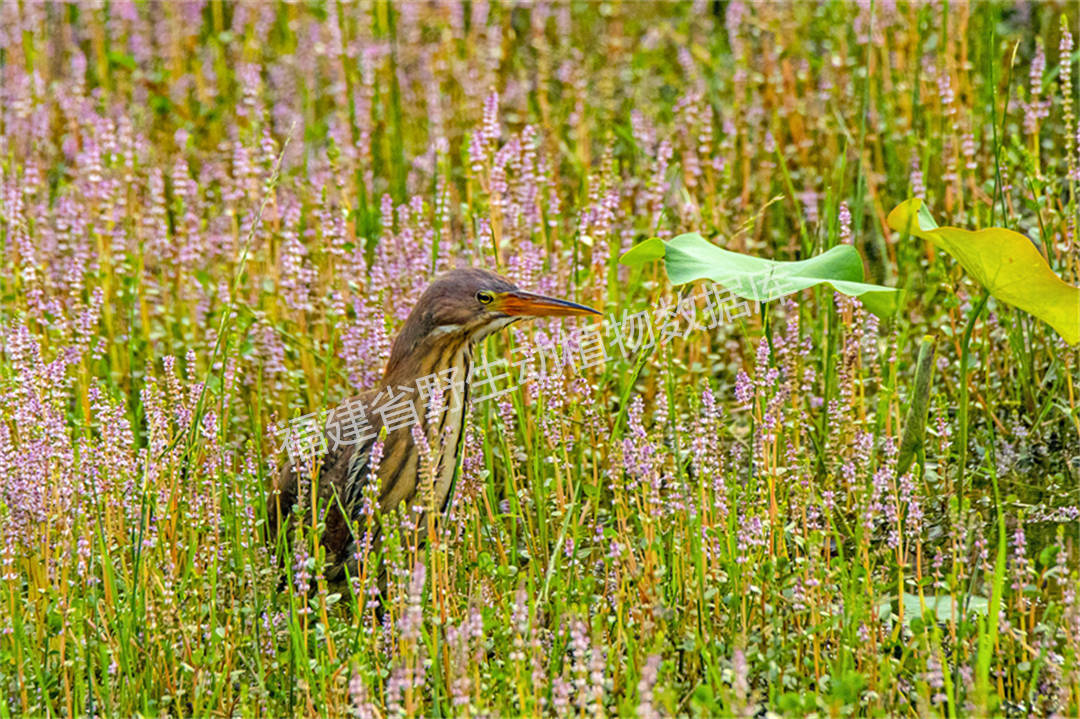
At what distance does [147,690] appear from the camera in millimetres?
3584

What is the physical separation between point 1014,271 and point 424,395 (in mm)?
1699

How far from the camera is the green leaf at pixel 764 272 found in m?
3.90

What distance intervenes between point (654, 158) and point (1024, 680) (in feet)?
12.7

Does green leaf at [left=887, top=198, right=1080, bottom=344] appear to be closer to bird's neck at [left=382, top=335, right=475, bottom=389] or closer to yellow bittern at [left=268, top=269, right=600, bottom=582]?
yellow bittern at [left=268, top=269, right=600, bottom=582]

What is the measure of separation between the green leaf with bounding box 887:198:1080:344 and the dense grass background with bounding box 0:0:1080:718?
0.43m

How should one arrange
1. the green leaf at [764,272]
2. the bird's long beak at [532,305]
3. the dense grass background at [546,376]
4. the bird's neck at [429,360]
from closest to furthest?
the dense grass background at [546,376], the green leaf at [764,272], the bird's long beak at [532,305], the bird's neck at [429,360]

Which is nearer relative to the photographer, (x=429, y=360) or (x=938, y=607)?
(x=938, y=607)

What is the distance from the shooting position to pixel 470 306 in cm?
450

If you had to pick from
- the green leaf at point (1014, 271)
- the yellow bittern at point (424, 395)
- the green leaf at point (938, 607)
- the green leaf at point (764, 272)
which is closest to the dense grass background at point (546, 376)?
the green leaf at point (938, 607)

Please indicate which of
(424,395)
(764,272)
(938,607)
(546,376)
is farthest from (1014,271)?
(424,395)

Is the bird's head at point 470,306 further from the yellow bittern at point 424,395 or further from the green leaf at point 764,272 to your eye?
the green leaf at point 764,272

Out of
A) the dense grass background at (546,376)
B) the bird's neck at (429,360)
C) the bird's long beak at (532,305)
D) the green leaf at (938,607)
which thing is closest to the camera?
the dense grass background at (546,376)

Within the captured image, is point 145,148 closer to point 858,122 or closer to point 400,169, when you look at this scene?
point 400,169

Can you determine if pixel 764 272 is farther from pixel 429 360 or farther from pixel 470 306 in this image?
pixel 429 360
